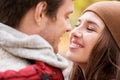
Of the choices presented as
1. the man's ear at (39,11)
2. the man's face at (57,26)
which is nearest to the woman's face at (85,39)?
the man's face at (57,26)

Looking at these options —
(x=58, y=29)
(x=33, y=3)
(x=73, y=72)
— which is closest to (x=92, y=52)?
(x=73, y=72)

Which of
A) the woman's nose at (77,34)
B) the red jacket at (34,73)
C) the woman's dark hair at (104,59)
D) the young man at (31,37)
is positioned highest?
the young man at (31,37)

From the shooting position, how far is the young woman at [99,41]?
244 cm

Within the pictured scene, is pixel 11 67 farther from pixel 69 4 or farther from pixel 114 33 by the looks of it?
pixel 114 33

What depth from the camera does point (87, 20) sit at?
2455 mm

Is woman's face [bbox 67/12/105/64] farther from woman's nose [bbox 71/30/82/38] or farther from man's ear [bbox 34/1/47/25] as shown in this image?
man's ear [bbox 34/1/47/25]

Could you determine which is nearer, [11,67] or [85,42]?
[11,67]

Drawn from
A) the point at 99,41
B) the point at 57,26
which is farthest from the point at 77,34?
the point at 57,26

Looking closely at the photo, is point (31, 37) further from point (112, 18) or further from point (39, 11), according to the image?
point (112, 18)

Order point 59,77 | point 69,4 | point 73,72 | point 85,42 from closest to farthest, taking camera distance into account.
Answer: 1. point 59,77
2. point 69,4
3. point 85,42
4. point 73,72

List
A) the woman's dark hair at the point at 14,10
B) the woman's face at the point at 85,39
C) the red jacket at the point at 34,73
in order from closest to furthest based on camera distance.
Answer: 1. the red jacket at the point at 34,73
2. the woman's dark hair at the point at 14,10
3. the woman's face at the point at 85,39

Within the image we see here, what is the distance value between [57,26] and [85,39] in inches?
20.0

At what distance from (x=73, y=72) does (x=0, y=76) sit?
1.10 metres

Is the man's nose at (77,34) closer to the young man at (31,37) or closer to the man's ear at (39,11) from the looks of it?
the young man at (31,37)
